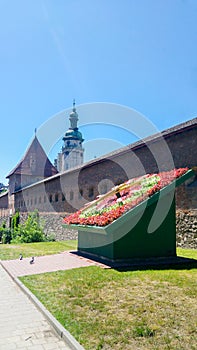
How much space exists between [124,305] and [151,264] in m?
2.75

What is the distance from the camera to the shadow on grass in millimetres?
6156

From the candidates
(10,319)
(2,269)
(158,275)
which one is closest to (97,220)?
(158,275)

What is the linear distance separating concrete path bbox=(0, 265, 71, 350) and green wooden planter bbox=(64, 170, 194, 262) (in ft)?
7.92

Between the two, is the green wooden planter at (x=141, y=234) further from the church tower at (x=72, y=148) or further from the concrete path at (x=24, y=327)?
the church tower at (x=72, y=148)

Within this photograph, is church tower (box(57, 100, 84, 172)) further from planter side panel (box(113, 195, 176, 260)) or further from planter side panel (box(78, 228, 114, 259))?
planter side panel (box(113, 195, 176, 260))

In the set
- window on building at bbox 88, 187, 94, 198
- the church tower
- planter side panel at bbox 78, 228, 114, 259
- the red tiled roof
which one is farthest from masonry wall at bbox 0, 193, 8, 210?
planter side panel at bbox 78, 228, 114, 259

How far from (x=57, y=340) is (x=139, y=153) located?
9898mm

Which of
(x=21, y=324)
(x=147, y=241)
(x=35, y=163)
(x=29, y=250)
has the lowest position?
(x=29, y=250)

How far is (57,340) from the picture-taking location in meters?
3.12

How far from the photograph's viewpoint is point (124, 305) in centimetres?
395

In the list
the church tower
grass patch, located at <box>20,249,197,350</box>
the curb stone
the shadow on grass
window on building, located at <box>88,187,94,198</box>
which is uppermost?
the church tower

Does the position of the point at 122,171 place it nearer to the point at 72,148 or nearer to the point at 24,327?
the point at 24,327

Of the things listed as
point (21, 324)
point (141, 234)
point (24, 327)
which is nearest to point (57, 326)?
point (24, 327)

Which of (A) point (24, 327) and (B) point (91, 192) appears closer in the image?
(A) point (24, 327)
